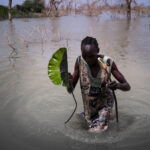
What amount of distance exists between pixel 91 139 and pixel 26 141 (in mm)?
Result: 715

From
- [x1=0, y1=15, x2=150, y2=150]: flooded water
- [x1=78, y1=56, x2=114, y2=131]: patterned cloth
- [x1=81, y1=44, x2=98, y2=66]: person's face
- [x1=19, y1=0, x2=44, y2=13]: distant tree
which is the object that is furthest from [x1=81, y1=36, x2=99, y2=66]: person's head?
[x1=19, y1=0, x2=44, y2=13]: distant tree

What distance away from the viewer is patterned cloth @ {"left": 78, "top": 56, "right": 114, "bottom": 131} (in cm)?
248

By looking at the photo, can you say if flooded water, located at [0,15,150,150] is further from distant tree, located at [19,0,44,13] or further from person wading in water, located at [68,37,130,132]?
distant tree, located at [19,0,44,13]

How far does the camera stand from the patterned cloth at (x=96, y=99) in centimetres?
248

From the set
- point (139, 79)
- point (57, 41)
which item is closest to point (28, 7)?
point (57, 41)

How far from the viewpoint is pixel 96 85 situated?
2.52m

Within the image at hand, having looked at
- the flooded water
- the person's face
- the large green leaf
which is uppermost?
the person's face

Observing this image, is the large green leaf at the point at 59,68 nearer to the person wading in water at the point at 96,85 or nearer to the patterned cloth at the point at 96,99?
the person wading in water at the point at 96,85

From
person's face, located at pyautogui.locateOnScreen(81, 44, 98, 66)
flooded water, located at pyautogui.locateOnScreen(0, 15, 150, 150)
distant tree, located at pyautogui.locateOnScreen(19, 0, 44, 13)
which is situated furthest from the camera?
distant tree, located at pyautogui.locateOnScreen(19, 0, 44, 13)

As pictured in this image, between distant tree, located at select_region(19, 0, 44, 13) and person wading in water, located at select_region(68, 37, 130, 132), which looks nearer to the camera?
person wading in water, located at select_region(68, 37, 130, 132)

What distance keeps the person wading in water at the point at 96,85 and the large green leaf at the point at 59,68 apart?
153mm

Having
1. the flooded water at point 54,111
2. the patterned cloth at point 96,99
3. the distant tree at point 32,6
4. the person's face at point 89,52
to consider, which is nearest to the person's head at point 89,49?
the person's face at point 89,52

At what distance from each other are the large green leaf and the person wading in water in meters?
0.15

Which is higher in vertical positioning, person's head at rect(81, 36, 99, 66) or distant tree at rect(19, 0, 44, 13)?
distant tree at rect(19, 0, 44, 13)
